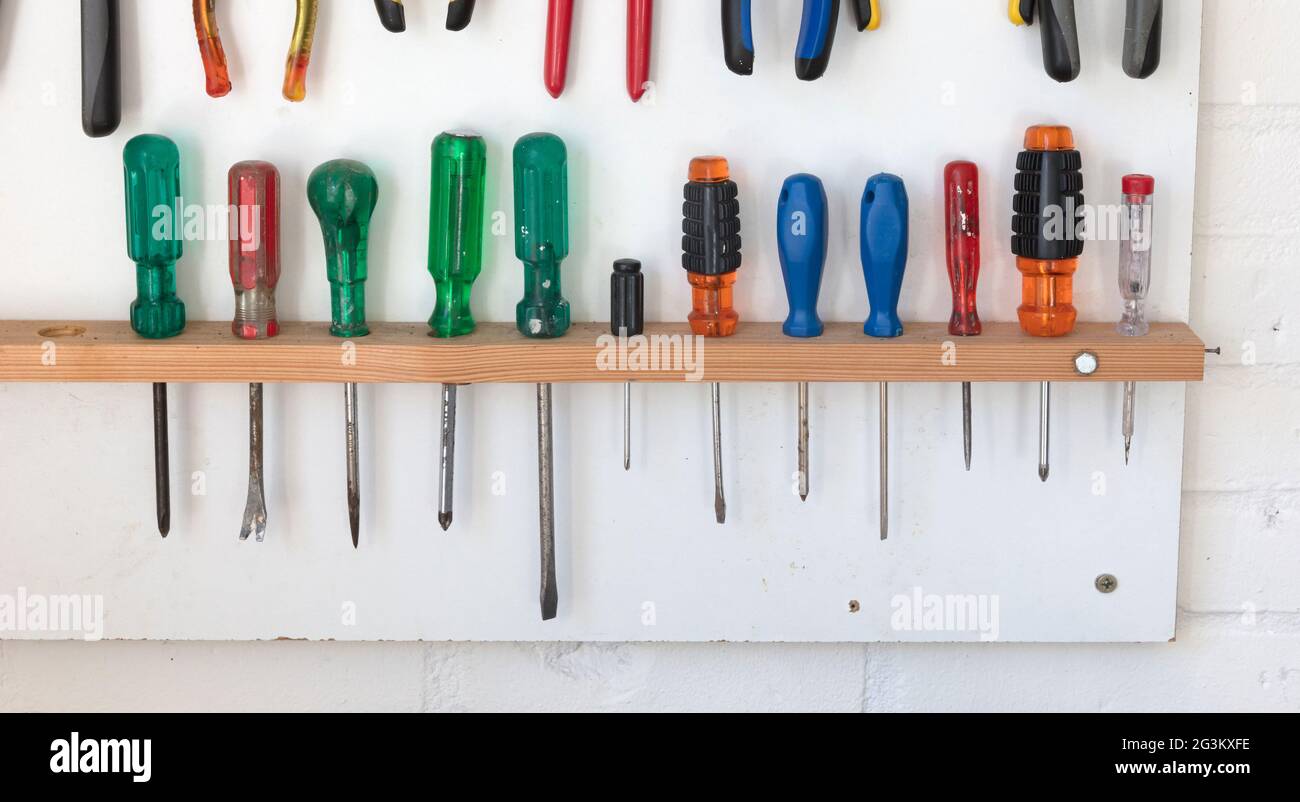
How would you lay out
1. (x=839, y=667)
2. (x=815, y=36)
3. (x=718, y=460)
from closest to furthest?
(x=815, y=36)
(x=718, y=460)
(x=839, y=667)

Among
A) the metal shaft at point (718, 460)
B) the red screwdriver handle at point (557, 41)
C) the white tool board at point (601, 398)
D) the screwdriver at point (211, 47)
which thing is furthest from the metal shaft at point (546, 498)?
the screwdriver at point (211, 47)

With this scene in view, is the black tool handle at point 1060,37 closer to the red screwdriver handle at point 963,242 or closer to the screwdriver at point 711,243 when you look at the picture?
the red screwdriver handle at point 963,242

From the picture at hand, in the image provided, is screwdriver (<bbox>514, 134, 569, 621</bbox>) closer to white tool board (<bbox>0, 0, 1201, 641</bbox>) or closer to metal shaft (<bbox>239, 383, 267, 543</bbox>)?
white tool board (<bbox>0, 0, 1201, 641</bbox>)

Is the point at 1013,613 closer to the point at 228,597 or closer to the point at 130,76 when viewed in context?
the point at 228,597

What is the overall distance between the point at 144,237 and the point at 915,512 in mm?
670

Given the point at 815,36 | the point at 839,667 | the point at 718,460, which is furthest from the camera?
the point at 839,667

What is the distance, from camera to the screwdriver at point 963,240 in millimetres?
1294

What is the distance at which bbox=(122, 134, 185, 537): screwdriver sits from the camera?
1.29 metres

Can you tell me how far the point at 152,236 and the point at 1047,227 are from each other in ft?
2.29

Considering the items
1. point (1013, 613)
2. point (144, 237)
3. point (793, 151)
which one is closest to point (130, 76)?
point (144, 237)

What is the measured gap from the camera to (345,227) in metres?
1.29

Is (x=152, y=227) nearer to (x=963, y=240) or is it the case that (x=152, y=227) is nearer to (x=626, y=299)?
(x=626, y=299)

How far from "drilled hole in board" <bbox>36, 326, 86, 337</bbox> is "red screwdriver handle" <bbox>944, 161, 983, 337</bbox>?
700 millimetres

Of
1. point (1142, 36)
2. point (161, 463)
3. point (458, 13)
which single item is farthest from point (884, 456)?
point (161, 463)
